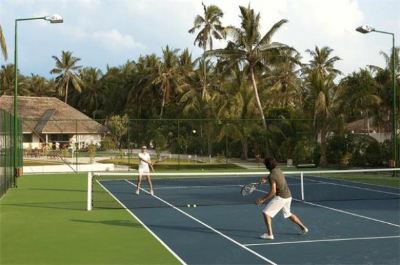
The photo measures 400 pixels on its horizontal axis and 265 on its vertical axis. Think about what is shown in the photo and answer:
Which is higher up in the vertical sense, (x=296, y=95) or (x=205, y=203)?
(x=296, y=95)

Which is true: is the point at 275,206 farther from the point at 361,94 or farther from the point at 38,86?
the point at 38,86

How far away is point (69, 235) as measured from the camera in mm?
9938

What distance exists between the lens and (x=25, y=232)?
406 inches

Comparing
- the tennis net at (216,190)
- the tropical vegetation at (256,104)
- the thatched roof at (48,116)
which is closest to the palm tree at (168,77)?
the tropical vegetation at (256,104)

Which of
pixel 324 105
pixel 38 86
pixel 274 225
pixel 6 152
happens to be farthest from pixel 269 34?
pixel 38 86

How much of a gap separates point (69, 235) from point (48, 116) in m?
41.7

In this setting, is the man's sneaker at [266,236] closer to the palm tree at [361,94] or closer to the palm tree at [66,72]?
the palm tree at [361,94]

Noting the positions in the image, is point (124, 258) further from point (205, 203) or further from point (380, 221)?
point (205, 203)

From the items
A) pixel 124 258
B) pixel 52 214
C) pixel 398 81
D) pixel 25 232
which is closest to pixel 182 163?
pixel 398 81

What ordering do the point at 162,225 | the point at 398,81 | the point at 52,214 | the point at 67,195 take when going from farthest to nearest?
the point at 398,81 < the point at 67,195 < the point at 52,214 < the point at 162,225

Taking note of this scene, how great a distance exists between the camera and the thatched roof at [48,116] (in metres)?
48.7

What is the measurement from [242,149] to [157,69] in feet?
58.2

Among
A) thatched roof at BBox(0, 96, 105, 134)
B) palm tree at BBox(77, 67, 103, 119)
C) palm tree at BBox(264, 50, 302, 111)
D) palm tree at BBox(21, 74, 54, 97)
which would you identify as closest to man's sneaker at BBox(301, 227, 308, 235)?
palm tree at BBox(264, 50, 302, 111)

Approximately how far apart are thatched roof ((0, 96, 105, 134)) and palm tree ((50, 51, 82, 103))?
1357 centimetres
